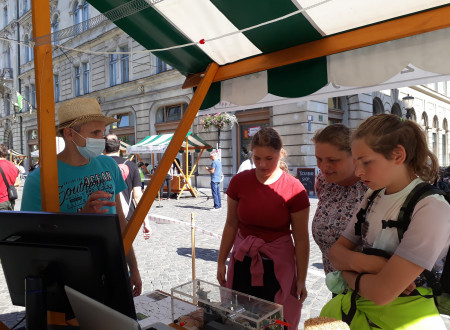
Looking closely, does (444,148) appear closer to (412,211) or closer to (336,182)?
(336,182)

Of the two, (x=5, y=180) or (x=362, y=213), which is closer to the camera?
(x=362, y=213)

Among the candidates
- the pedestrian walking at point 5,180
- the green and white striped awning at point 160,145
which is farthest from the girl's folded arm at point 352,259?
the green and white striped awning at point 160,145

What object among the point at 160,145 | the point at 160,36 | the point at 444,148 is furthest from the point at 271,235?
the point at 444,148

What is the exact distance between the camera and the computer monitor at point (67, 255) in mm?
1029

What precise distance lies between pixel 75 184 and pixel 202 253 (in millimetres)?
3886

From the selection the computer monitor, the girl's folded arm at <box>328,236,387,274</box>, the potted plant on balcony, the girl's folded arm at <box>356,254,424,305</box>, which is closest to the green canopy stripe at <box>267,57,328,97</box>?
the girl's folded arm at <box>328,236,387,274</box>

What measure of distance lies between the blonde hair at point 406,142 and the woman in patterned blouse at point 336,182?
2.02 feet

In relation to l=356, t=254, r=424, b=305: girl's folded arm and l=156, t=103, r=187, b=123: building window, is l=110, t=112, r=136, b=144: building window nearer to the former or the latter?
l=156, t=103, r=187, b=123: building window

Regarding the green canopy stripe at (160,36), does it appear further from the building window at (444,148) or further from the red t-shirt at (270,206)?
the building window at (444,148)

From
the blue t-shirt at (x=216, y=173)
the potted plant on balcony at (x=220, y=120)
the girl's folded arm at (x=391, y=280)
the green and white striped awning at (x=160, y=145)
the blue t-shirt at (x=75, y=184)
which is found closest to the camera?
the girl's folded arm at (x=391, y=280)

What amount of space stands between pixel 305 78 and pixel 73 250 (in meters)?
1.93

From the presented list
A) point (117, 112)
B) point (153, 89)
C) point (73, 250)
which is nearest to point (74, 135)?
point (73, 250)

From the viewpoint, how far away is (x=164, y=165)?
7.71 feet

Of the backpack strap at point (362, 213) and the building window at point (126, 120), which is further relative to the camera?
the building window at point (126, 120)
